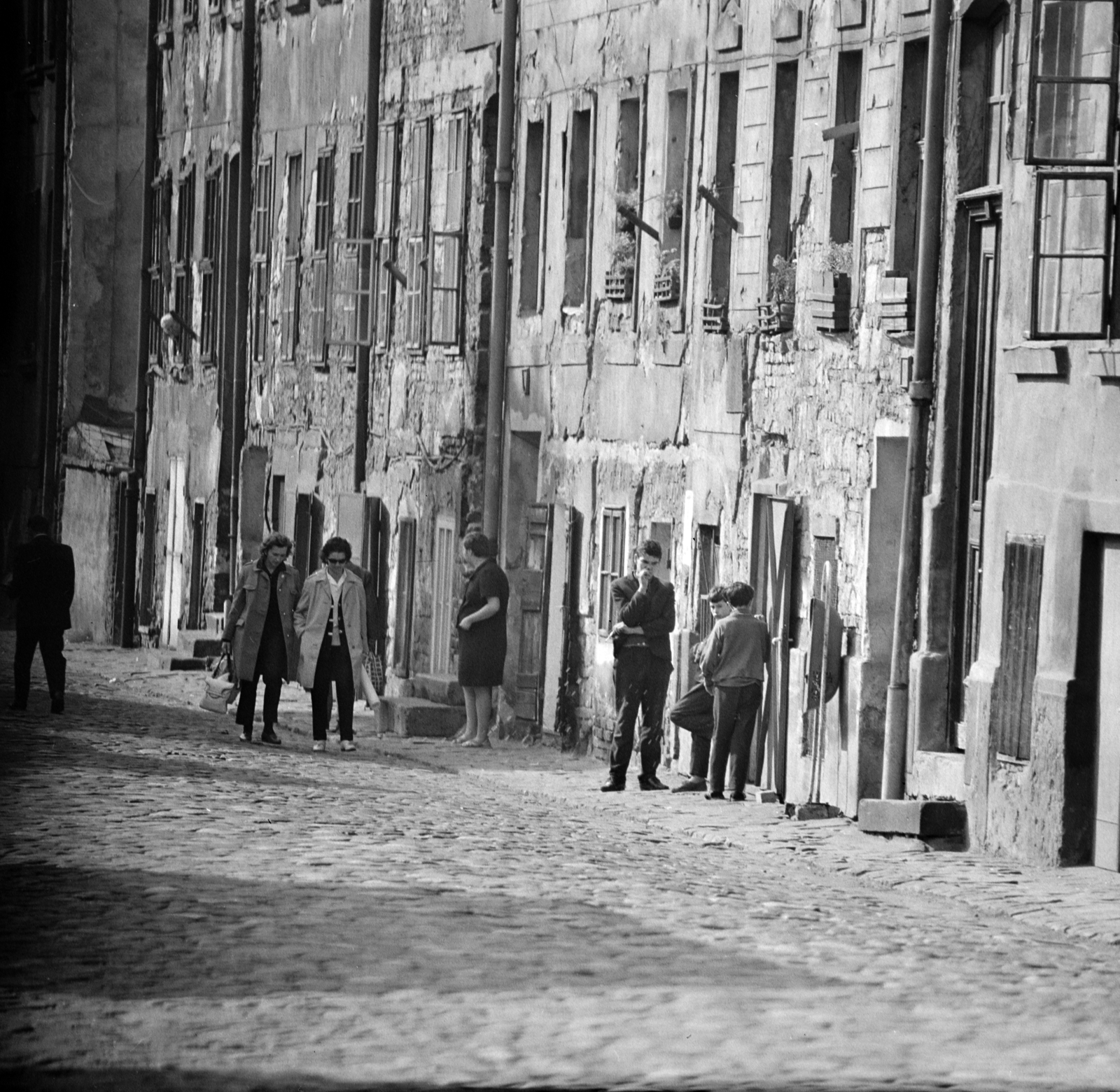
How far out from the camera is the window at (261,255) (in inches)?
1344

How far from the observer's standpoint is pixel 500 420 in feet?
86.3

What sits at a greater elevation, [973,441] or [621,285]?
[621,285]

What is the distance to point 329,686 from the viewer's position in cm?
2191

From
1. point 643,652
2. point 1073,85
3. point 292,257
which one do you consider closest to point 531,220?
point 292,257

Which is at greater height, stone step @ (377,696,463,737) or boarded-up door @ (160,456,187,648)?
boarded-up door @ (160,456,187,648)

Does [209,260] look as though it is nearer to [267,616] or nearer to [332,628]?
[267,616]

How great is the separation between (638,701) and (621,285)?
5.25 meters

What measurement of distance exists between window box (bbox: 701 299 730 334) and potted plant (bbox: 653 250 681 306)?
0.77 m

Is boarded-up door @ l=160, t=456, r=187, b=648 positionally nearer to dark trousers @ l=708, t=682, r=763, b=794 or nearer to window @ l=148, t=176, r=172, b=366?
window @ l=148, t=176, r=172, b=366

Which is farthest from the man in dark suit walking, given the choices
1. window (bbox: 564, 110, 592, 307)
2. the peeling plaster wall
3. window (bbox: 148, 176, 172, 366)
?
window (bbox: 148, 176, 172, 366)

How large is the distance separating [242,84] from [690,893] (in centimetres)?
2327

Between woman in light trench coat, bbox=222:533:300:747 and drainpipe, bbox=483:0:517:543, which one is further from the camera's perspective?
drainpipe, bbox=483:0:517:543

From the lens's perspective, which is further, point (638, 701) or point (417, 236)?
point (417, 236)

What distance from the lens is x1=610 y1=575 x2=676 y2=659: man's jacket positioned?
1906cm
